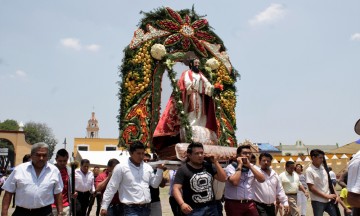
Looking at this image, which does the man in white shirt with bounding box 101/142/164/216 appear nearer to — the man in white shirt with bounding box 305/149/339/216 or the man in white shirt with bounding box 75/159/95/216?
the man in white shirt with bounding box 305/149/339/216

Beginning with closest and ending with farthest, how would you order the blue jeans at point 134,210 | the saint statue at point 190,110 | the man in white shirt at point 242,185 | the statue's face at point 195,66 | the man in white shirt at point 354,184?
the man in white shirt at point 354,184
the blue jeans at point 134,210
the man in white shirt at point 242,185
the saint statue at point 190,110
the statue's face at point 195,66

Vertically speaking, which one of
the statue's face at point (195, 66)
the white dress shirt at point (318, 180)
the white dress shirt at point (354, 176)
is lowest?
the white dress shirt at point (318, 180)

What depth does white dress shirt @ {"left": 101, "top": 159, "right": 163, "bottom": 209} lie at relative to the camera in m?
5.51

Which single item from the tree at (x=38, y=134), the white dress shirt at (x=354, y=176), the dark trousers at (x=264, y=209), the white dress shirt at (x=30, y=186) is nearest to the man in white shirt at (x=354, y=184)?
the white dress shirt at (x=354, y=176)

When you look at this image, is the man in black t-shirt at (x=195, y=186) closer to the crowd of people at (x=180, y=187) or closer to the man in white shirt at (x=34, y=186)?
the crowd of people at (x=180, y=187)

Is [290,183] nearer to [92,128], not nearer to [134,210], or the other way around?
[134,210]

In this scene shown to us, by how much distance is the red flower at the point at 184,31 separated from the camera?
370 inches

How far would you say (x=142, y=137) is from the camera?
892cm

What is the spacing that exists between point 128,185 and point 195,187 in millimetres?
1064

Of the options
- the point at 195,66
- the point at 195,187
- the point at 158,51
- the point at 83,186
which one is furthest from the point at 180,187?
the point at 83,186

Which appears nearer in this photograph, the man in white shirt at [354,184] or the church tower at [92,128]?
the man in white shirt at [354,184]

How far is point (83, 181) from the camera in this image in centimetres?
877

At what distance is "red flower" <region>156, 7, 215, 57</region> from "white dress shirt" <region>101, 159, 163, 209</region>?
14.3 ft

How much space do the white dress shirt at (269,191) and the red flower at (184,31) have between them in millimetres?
4231
